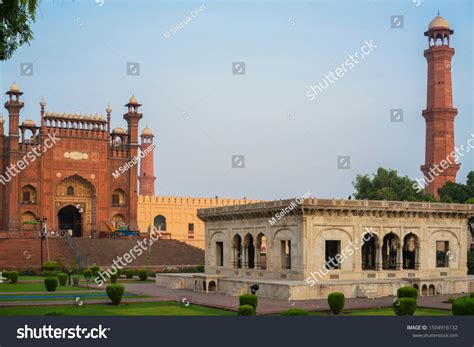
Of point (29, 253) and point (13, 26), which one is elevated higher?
point (13, 26)

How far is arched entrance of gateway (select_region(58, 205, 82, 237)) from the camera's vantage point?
206ft

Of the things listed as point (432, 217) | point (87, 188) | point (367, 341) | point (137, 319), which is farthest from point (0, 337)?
point (87, 188)

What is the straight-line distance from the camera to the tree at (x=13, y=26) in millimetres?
18438

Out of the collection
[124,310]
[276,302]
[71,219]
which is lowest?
[276,302]

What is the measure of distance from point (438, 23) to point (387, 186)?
664 inches

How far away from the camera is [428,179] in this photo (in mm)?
66438

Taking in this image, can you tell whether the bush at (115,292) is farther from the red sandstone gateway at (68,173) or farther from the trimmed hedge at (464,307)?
the red sandstone gateway at (68,173)

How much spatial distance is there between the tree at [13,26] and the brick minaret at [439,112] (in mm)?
51203

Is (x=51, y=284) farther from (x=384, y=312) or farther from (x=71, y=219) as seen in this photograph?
(x=71, y=219)

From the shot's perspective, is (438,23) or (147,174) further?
(147,174)

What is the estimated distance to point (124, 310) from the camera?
24078 millimetres

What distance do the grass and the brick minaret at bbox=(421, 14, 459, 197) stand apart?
4388cm

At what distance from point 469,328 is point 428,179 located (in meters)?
51.6

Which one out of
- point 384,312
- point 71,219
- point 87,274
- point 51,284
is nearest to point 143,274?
point 87,274
